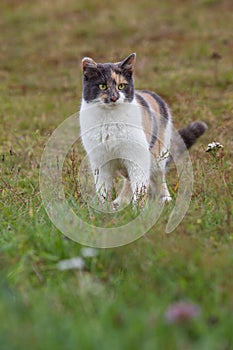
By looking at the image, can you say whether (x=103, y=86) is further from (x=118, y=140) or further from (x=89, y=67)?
(x=118, y=140)

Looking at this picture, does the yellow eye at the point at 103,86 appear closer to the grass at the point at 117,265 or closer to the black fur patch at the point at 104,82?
the black fur patch at the point at 104,82

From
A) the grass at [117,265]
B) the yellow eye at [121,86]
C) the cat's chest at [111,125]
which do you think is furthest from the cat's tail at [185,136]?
the yellow eye at [121,86]

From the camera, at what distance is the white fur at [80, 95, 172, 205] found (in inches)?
220

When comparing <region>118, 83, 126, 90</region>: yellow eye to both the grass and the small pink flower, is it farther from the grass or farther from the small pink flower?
the small pink flower

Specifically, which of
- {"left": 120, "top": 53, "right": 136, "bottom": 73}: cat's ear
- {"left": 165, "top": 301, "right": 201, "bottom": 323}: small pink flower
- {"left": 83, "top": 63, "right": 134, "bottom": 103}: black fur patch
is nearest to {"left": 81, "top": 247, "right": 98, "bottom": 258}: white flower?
{"left": 165, "top": 301, "right": 201, "bottom": 323}: small pink flower

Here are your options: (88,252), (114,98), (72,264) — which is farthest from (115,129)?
(72,264)

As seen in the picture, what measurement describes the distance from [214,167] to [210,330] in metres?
2.29

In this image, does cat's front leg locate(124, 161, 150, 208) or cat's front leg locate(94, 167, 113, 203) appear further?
cat's front leg locate(94, 167, 113, 203)

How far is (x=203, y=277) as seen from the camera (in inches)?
134

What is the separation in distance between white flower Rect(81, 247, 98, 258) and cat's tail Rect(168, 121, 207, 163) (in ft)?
10.2

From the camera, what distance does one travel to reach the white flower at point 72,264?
142 inches

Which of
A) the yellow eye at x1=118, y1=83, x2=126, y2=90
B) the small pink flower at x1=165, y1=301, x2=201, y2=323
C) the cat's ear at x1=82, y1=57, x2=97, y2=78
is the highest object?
the cat's ear at x1=82, y1=57, x2=97, y2=78

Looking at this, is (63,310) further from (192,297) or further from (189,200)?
(189,200)

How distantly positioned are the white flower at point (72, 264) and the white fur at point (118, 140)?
1.83m
